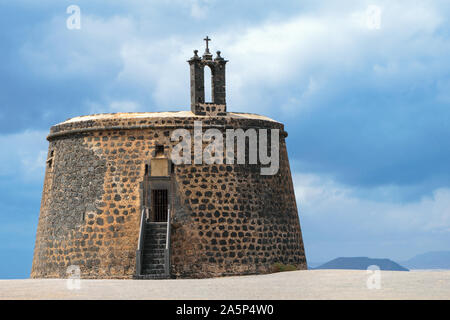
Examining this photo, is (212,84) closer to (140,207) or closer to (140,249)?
(140,207)

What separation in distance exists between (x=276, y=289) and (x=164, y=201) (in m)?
8.17

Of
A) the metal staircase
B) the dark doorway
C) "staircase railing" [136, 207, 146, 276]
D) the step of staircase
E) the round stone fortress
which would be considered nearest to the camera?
"staircase railing" [136, 207, 146, 276]

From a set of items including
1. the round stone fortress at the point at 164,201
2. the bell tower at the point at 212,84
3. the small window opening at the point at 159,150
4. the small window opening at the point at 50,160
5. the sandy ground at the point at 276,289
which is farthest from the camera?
the small window opening at the point at 50,160

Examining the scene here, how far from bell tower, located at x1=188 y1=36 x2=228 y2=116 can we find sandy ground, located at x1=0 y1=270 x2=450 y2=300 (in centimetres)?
685

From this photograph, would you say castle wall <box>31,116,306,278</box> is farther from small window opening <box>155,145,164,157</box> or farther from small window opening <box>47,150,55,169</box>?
small window opening <box>47,150,55,169</box>

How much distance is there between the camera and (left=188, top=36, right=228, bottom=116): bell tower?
26.0m

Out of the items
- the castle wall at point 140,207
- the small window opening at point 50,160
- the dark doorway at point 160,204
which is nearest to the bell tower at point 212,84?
the castle wall at point 140,207

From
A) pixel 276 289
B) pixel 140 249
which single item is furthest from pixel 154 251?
pixel 276 289

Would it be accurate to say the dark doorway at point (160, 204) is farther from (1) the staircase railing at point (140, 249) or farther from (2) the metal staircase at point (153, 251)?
(1) the staircase railing at point (140, 249)

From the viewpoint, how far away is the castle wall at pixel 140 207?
80.6 feet

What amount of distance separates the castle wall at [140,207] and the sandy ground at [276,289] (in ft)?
11.4

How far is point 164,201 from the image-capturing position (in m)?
25.1

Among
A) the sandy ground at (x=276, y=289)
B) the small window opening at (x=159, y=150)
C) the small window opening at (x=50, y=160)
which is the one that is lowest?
the sandy ground at (x=276, y=289)

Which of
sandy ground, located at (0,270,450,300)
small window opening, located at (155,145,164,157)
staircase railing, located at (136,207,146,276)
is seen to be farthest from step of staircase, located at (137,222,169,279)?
sandy ground, located at (0,270,450,300)
